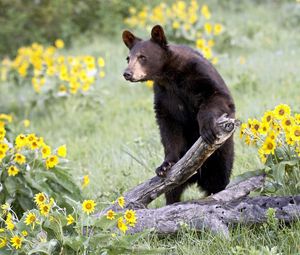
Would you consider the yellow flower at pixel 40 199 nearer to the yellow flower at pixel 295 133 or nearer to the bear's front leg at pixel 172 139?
the bear's front leg at pixel 172 139

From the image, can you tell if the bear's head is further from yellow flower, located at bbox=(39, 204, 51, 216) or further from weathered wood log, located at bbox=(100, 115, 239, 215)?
yellow flower, located at bbox=(39, 204, 51, 216)

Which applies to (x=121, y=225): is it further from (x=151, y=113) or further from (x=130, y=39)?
(x=151, y=113)

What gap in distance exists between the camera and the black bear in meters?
4.36

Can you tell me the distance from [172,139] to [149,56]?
58cm

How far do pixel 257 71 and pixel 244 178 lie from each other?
434cm

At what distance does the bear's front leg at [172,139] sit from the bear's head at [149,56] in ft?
1.09

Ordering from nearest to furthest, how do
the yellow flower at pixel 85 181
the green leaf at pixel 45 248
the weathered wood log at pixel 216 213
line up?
the green leaf at pixel 45 248
the weathered wood log at pixel 216 213
the yellow flower at pixel 85 181

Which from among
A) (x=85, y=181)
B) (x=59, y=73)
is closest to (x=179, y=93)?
(x=85, y=181)

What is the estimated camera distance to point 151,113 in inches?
303

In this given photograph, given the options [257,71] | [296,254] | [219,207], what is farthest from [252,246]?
[257,71]

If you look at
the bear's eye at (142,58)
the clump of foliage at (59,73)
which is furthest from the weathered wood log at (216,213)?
the clump of foliage at (59,73)

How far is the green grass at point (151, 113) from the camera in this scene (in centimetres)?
381

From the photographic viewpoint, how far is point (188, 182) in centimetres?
488

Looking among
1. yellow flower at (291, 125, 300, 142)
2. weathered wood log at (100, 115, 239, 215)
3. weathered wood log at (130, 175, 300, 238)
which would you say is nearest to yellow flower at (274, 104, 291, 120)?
yellow flower at (291, 125, 300, 142)
